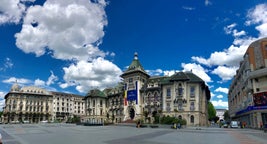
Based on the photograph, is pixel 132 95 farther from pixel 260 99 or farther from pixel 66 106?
pixel 66 106

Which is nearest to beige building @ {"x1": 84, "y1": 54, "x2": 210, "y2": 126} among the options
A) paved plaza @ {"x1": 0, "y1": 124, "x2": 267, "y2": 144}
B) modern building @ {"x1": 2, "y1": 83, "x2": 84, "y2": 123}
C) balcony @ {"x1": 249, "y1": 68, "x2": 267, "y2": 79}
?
balcony @ {"x1": 249, "y1": 68, "x2": 267, "y2": 79}

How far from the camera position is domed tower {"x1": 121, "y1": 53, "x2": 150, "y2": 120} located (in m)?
73.2

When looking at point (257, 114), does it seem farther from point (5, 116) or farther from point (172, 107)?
point (5, 116)

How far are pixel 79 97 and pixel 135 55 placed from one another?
73.0 metres

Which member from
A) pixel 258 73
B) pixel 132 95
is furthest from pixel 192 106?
pixel 258 73

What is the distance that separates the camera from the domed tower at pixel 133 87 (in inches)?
2881

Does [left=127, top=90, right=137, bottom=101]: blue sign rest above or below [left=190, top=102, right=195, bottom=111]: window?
above

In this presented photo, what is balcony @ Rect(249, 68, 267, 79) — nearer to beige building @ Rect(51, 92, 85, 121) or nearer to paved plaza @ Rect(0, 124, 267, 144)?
paved plaza @ Rect(0, 124, 267, 144)

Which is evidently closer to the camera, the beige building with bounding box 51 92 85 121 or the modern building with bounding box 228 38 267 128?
the modern building with bounding box 228 38 267 128

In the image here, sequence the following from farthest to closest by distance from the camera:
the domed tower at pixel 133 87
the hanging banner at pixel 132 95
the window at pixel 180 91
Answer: the domed tower at pixel 133 87 < the hanging banner at pixel 132 95 < the window at pixel 180 91

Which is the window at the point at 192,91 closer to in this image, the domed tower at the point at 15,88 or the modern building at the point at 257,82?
the modern building at the point at 257,82

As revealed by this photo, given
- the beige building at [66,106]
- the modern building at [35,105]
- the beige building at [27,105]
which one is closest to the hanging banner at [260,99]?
the modern building at [35,105]

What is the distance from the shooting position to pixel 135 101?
74.9m

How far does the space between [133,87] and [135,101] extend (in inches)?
215
